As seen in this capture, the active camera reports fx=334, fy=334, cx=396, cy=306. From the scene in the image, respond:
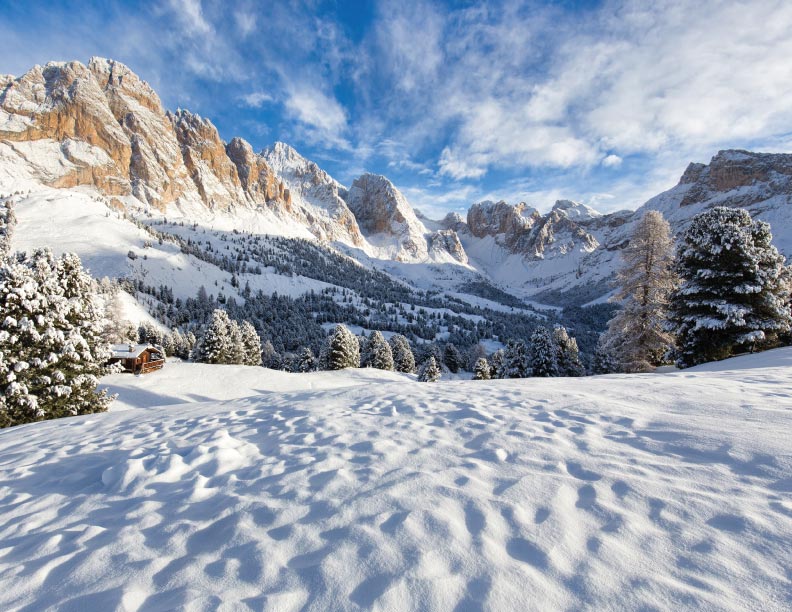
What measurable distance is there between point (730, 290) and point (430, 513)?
62.1ft

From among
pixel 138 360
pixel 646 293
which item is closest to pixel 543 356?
pixel 646 293

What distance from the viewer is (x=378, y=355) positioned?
4697 centimetres

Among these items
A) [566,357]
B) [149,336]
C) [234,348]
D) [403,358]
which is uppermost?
[234,348]

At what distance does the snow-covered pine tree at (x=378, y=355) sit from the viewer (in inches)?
1827

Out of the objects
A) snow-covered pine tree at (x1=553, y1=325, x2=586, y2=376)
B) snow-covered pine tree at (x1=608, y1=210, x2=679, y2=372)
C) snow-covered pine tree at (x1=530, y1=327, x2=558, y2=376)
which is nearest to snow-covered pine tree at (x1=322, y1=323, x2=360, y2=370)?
snow-covered pine tree at (x1=530, y1=327, x2=558, y2=376)

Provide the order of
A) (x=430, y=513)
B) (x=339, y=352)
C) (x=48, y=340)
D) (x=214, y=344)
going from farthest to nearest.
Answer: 1. (x=339, y=352)
2. (x=214, y=344)
3. (x=48, y=340)
4. (x=430, y=513)

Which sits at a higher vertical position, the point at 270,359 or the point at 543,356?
the point at 543,356

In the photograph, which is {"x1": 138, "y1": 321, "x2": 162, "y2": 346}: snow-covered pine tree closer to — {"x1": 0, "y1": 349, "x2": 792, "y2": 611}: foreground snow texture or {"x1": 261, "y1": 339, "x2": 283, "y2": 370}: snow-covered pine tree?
{"x1": 261, "y1": 339, "x2": 283, "y2": 370}: snow-covered pine tree

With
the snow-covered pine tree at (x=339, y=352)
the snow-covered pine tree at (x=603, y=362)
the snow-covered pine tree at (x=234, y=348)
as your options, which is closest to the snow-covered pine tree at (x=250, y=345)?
the snow-covered pine tree at (x=234, y=348)

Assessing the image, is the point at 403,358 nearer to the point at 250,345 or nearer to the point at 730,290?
the point at 250,345

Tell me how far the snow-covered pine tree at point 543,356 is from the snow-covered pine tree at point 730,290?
15574mm

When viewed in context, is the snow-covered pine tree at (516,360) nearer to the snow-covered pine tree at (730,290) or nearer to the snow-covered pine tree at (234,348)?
the snow-covered pine tree at (730,290)

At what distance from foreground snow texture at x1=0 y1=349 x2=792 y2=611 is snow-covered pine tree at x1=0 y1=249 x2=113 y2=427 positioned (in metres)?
8.53

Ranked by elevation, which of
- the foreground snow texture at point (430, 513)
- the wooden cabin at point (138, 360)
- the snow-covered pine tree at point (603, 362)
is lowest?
the snow-covered pine tree at point (603, 362)
